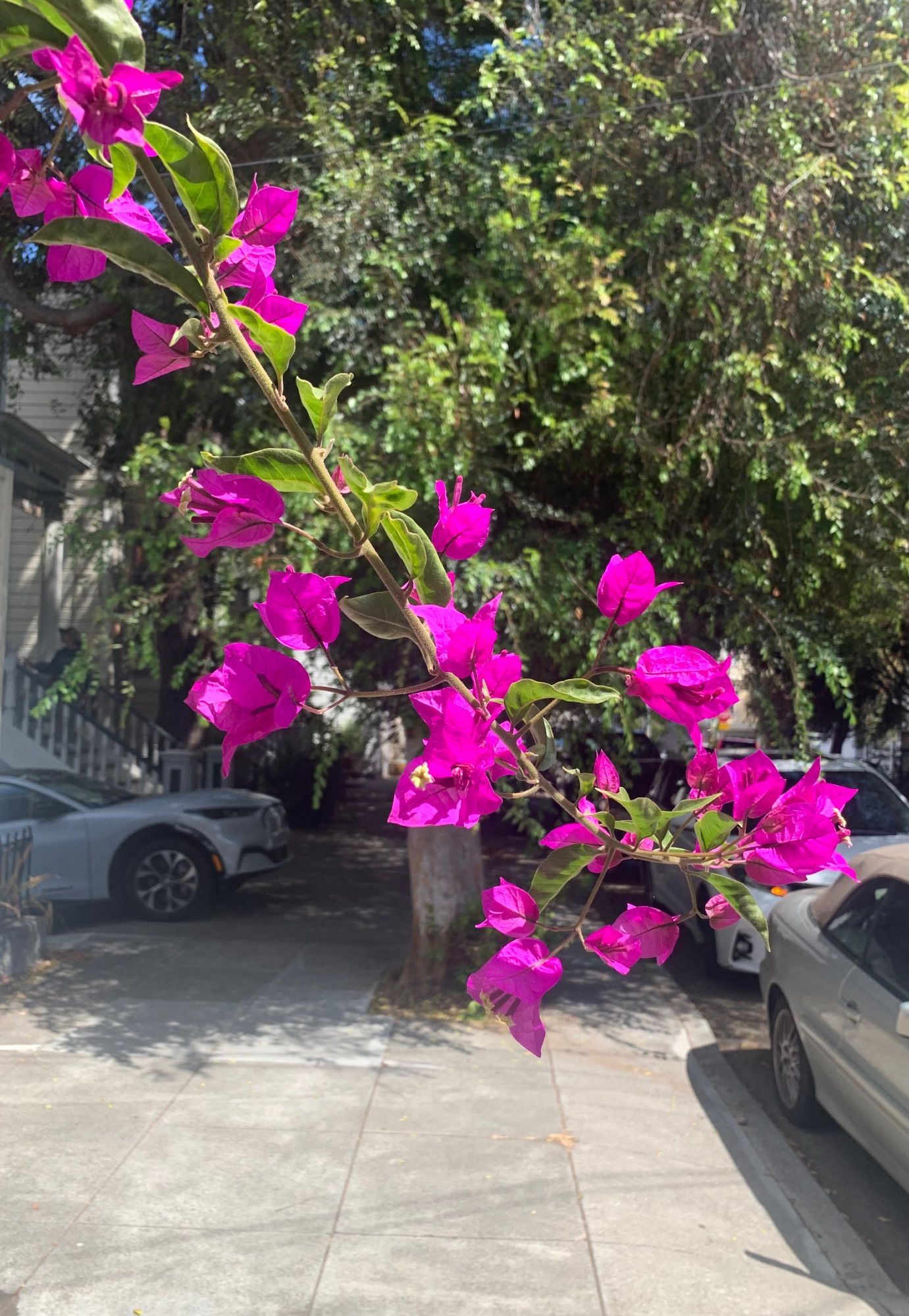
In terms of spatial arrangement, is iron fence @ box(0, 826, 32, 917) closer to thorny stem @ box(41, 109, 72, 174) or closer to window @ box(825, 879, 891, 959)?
window @ box(825, 879, 891, 959)

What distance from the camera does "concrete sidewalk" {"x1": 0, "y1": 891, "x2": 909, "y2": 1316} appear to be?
421 centimetres

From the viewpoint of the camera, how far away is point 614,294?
654 cm

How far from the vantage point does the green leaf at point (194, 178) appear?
0.76 metres

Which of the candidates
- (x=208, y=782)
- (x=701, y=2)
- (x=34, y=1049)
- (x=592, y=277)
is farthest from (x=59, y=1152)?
(x=208, y=782)

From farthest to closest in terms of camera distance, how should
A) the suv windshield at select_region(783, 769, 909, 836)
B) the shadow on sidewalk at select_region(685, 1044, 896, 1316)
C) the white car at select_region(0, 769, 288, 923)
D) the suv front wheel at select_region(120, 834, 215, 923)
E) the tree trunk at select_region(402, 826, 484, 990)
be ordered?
1. the suv front wheel at select_region(120, 834, 215, 923)
2. the white car at select_region(0, 769, 288, 923)
3. the suv windshield at select_region(783, 769, 909, 836)
4. the tree trunk at select_region(402, 826, 484, 990)
5. the shadow on sidewalk at select_region(685, 1044, 896, 1316)

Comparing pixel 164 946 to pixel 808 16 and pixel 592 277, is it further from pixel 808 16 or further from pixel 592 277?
pixel 808 16

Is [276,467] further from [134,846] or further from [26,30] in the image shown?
[134,846]

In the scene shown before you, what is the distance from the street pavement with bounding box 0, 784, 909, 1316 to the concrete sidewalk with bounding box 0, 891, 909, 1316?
1cm

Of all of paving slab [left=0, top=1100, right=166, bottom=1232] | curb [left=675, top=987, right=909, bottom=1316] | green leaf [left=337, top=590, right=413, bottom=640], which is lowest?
curb [left=675, top=987, right=909, bottom=1316]

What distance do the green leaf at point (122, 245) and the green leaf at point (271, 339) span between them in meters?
0.05

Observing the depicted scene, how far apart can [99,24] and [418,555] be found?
0.39 metres

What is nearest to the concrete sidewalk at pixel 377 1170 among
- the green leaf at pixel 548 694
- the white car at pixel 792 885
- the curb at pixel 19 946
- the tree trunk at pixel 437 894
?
the curb at pixel 19 946

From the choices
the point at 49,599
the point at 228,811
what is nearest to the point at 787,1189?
the point at 228,811

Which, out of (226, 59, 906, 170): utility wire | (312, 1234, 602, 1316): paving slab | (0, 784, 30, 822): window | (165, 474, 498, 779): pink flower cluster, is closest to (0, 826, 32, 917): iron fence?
(0, 784, 30, 822): window
